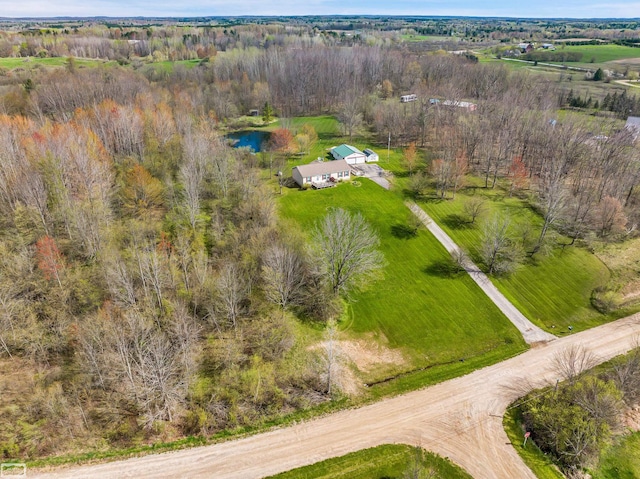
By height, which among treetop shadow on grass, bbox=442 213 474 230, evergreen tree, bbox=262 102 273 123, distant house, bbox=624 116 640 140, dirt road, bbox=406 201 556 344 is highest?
distant house, bbox=624 116 640 140

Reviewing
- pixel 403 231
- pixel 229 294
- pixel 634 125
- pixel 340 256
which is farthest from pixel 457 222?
pixel 634 125

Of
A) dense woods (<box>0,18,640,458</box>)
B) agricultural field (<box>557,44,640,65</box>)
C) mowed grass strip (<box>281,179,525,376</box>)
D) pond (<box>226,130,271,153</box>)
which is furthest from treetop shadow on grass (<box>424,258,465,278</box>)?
agricultural field (<box>557,44,640,65</box>)

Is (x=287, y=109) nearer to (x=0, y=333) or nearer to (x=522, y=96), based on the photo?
(x=522, y=96)

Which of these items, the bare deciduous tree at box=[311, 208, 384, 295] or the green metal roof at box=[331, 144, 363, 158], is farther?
the green metal roof at box=[331, 144, 363, 158]

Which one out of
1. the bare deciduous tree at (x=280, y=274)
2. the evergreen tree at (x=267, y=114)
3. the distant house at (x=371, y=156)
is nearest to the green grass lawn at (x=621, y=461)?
the bare deciduous tree at (x=280, y=274)

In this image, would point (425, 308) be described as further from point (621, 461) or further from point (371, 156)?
point (371, 156)

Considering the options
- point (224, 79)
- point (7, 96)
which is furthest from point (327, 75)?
point (7, 96)

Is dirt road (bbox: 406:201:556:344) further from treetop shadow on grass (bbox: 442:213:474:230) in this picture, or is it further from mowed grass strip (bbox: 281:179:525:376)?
treetop shadow on grass (bbox: 442:213:474:230)
